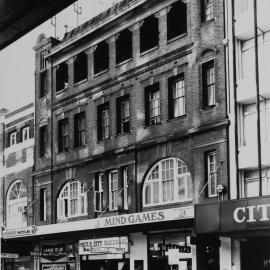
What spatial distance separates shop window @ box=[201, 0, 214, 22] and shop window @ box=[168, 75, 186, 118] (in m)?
2.58

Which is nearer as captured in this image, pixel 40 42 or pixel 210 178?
pixel 210 178

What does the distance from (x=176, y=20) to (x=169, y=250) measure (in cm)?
989

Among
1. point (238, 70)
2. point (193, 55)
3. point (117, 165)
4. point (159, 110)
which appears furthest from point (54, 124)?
point (238, 70)

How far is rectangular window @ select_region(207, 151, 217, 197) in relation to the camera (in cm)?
2330

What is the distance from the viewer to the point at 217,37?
939 inches

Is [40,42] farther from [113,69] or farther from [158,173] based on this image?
[158,173]

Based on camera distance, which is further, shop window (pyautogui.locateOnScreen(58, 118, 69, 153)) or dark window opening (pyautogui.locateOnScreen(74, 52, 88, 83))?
shop window (pyautogui.locateOnScreen(58, 118, 69, 153))

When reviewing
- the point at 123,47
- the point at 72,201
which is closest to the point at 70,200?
the point at 72,201

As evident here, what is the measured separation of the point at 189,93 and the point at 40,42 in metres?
13.0

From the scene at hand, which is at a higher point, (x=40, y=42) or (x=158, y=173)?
(x=40, y=42)

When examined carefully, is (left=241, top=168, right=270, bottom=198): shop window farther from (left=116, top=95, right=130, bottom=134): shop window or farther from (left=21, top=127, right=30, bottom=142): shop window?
(left=21, top=127, right=30, bottom=142): shop window

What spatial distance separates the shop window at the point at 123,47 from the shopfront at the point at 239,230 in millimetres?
10257

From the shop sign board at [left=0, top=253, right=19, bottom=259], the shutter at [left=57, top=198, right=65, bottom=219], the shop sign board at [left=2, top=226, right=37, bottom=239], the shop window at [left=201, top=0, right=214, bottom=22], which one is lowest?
the shop sign board at [left=0, top=253, right=19, bottom=259]

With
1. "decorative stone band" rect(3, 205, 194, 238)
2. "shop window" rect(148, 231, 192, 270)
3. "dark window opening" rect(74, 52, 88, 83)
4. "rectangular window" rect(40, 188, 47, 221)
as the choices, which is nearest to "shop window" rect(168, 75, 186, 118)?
"decorative stone band" rect(3, 205, 194, 238)
